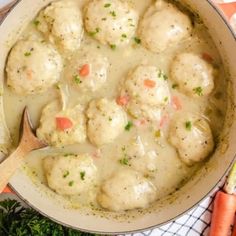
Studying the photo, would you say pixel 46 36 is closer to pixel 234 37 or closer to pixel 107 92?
pixel 107 92

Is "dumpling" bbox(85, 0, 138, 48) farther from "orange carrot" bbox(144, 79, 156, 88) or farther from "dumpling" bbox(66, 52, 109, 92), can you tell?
"orange carrot" bbox(144, 79, 156, 88)

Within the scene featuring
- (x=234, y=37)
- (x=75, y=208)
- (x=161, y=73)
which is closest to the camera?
(x=234, y=37)

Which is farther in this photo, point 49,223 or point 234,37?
point 49,223

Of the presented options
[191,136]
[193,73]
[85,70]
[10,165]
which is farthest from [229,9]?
[10,165]

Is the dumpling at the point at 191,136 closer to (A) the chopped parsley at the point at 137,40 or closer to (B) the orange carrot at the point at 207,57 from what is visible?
(B) the orange carrot at the point at 207,57

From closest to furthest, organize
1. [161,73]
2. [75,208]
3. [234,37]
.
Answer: [234,37] → [161,73] → [75,208]

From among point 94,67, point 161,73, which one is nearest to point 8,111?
point 94,67

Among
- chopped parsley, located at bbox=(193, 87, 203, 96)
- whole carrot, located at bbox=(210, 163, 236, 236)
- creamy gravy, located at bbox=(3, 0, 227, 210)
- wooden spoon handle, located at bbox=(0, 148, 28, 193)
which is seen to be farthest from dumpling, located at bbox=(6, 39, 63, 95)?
whole carrot, located at bbox=(210, 163, 236, 236)
